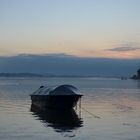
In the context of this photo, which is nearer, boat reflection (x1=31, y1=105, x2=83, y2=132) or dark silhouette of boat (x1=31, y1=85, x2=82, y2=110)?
boat reflection (x1=31, y1=105, x2=83, y2=132)

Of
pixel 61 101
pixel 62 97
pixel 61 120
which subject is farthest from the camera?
pixel 61 101

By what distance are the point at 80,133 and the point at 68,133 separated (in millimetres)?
715

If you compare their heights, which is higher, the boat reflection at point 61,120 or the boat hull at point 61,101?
the boat hull at point 61,101

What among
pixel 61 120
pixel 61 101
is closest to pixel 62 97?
pixel 61 101

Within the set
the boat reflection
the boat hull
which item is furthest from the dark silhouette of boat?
the boat reflection

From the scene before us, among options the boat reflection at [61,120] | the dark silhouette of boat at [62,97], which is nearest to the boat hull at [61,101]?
the dark silhouette of boat at [62,97]

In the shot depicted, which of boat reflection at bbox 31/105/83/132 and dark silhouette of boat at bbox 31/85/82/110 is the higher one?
dark silhouette of boat at bbox 31/85/82/110

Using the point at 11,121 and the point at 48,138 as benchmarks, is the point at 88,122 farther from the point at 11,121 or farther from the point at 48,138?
the point at 48,138

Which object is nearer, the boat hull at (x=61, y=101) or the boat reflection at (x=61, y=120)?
the boat reflection at (x=61, y=120)

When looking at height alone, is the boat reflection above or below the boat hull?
below

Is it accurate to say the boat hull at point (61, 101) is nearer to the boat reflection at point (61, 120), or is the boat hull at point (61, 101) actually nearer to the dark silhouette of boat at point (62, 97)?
the dark silhouette of boat at point (62, 97)

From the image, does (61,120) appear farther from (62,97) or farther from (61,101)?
(61,101)

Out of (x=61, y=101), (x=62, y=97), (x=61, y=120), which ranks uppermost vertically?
(x=62, y=97)

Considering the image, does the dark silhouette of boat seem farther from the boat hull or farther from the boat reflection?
the boat reflection
